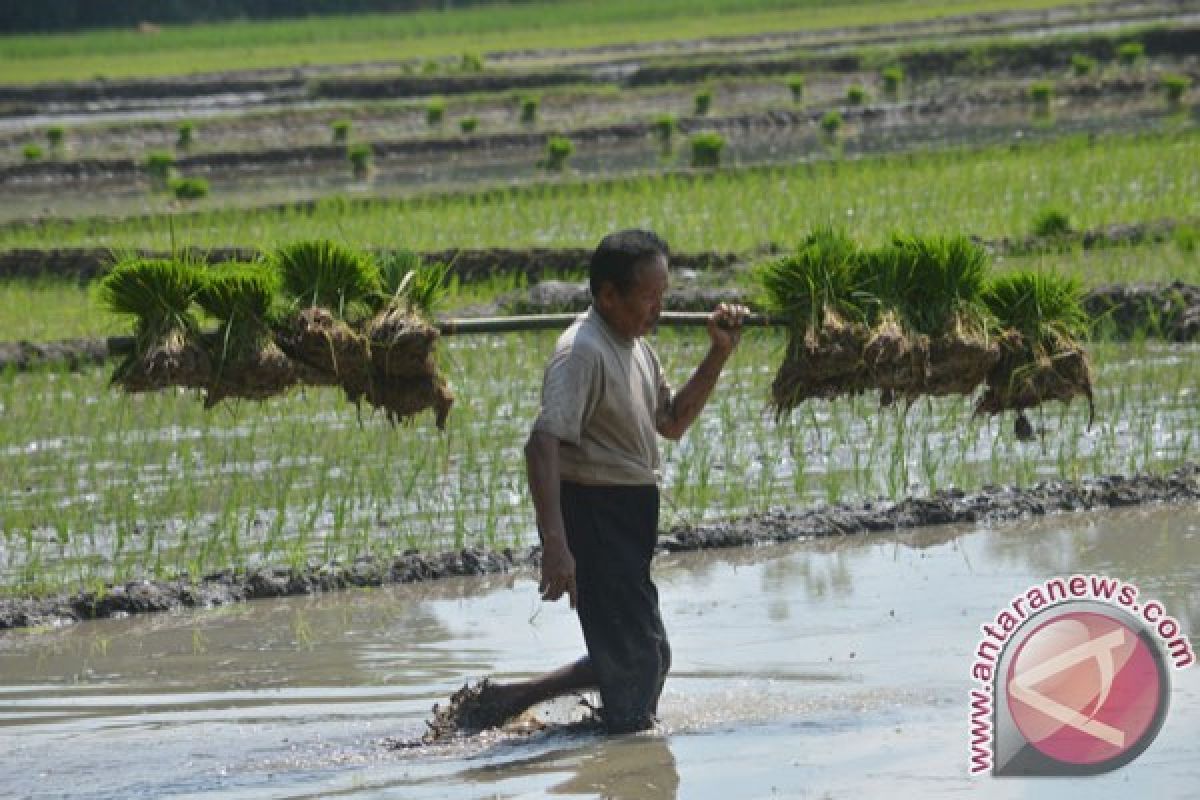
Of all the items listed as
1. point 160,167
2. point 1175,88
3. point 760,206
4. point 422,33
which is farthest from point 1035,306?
point 422,33

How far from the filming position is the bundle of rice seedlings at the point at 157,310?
5.58m

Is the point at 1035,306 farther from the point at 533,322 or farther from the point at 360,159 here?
the point at 360,159

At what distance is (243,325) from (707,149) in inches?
484

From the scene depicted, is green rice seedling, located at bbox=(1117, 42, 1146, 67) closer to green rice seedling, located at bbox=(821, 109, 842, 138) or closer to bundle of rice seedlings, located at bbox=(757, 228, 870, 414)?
green rice seedling, located at bbox=(821, 109, 842, 138)

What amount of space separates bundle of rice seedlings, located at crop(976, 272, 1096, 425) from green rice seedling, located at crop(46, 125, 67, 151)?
18202 millimetres

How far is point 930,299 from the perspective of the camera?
5918 millimetres

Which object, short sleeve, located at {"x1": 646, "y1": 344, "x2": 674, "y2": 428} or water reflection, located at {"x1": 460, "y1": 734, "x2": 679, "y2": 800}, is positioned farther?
short sleeve, located at {"x1": 646, "y1": 344, "x2": 674, "y2": 428}

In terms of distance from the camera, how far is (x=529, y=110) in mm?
24016

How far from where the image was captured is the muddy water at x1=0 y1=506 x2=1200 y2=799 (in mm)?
4348

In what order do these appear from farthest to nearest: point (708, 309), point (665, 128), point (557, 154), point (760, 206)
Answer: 1. point (665, 128)
2. point (557, 154)
3. point (760, 206)
4. point (708, 309)

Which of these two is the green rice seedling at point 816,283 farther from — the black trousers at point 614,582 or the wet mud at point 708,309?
the wet mud at point 708,309

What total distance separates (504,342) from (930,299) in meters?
4.64

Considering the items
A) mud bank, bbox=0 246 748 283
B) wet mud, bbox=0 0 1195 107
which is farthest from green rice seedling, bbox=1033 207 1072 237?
wet mud, bbox=0 0 1195 107

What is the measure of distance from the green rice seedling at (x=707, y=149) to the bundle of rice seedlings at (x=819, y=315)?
11727 mm
